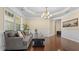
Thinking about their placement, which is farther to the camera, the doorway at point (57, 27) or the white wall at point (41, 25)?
the doorway at point (57, 27)

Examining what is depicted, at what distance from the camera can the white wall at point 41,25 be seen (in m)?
3.25

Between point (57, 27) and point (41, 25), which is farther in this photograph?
point (57, 27)

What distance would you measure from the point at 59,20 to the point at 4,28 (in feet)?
6.86

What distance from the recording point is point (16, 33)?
3441mm

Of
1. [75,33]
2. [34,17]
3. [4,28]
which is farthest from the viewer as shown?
[75,33]

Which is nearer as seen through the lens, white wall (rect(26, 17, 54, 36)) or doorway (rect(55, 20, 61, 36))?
white wall (rect(26, 17, 54, 36))

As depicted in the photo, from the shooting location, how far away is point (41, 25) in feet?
11.2

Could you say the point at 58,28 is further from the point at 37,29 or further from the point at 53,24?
the point at 37,29

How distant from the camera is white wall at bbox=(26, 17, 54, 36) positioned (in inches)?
128
